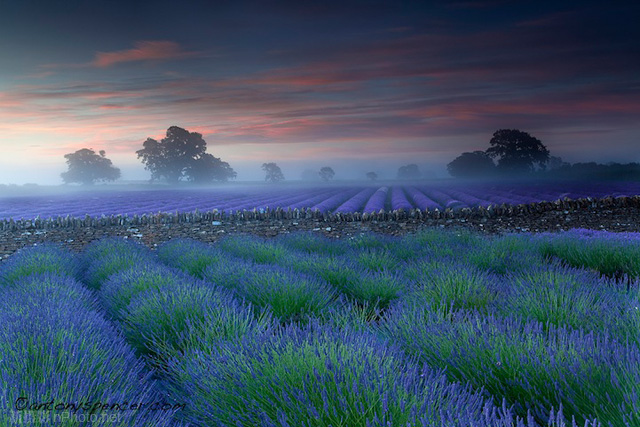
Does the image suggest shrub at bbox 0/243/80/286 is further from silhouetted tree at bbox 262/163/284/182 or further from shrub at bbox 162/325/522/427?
silhouetted tree at bbox 262/163/284/182

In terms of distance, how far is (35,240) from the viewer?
424 inches

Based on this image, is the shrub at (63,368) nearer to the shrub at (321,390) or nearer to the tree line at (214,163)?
the shrub at (321,390)

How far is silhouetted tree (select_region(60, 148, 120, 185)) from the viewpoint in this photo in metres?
45.5

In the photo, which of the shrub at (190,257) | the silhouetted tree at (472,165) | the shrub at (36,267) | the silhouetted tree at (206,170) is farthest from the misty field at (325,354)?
the silhouetted tree at (206,170)

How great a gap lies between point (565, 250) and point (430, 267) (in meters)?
3.05

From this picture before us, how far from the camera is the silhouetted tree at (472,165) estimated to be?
29844 millimetres

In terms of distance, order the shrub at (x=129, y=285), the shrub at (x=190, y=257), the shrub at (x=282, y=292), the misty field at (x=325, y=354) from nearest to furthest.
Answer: the misty field at (x=325, y=354) → the shrub at (x=282, y=292) → the shrub at (x=129, y=285) → the shrub at (x=190, y=257)

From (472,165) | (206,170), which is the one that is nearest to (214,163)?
(206,170)

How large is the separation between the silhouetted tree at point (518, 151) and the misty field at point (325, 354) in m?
20.8

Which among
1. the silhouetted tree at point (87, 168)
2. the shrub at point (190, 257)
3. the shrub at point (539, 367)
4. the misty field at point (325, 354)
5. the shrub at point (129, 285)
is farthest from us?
the silhouetted tree at point (87, 168)

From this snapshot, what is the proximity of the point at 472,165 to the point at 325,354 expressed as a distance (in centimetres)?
3184

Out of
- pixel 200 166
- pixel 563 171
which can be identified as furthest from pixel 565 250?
pixel 200 166

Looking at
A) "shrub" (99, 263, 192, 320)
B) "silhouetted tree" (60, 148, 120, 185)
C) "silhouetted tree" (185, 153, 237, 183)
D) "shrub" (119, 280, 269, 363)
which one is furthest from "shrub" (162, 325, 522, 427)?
"silhouetted tree" (60, 148, 120, 185)

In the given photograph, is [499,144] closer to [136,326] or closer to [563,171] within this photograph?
Answer: [563,171]
